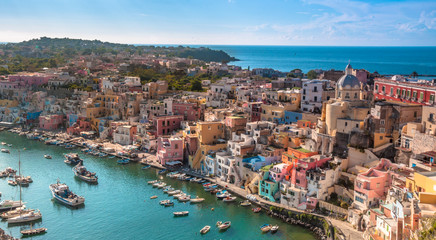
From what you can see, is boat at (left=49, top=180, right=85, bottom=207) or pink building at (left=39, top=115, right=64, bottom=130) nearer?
boat at (left=49, top=180, right=85, bottom=207)

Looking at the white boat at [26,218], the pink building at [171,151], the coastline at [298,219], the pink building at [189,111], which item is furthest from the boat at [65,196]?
the pink building at [189,111]

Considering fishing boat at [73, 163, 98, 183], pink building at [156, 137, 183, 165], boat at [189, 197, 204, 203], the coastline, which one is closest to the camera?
the coastline

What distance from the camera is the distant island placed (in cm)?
10681

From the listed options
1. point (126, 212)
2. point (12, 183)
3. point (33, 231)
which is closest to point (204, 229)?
point (126, 212)

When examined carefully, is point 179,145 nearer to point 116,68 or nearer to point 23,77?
point 23,77

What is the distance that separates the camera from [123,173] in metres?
30.5

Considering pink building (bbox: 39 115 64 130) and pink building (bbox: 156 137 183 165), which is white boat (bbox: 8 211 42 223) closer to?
pink building (bbox: 156 137 183 165)

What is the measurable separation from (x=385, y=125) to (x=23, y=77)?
46.8m

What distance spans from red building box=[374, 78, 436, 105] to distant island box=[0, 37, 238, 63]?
7111cm

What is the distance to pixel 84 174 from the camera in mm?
29312

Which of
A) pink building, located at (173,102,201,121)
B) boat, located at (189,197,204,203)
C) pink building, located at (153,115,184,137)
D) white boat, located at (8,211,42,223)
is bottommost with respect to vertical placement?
white boat, located at (8,211,42,223)

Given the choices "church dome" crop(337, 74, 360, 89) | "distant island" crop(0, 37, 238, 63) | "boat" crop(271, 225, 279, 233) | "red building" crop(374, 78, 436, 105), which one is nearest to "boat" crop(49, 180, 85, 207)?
"boat" crop(271, 225, 279, 233)

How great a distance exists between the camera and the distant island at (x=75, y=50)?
10681 centimetres

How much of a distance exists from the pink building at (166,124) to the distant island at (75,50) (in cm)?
6446
